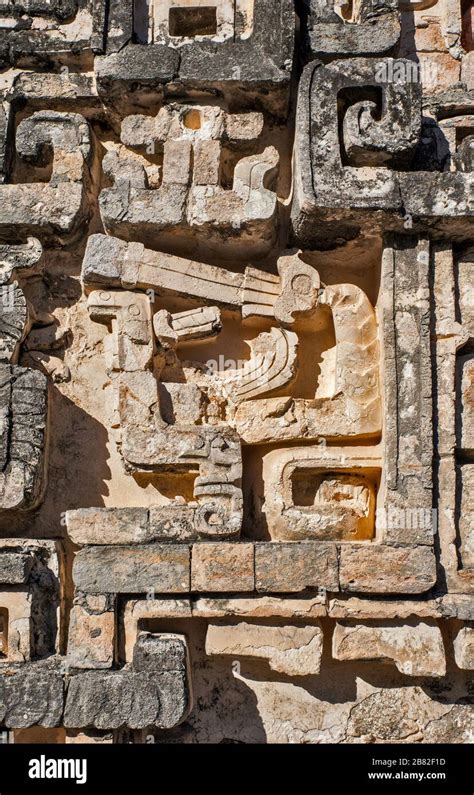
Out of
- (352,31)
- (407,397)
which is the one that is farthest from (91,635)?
(352,31)

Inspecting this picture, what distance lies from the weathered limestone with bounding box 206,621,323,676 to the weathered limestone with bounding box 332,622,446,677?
0.42 feet

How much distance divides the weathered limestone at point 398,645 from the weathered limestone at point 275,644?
0.42 feet

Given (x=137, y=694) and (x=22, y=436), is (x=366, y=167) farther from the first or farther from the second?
(x=137, y=694)

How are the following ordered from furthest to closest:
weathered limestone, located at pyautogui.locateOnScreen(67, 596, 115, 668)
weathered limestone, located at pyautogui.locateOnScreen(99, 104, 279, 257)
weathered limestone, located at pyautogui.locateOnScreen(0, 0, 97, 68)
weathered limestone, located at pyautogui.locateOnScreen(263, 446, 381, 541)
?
weathered limestone, located at pyautogui.locateOnScreen(0, 0, 97, 68) < weathered limestone, located at pyautogui.locateOnScreen(99, 104, 279, 257) < weathered limestone, located at pyautogui.locateOnScreen(263, 446, 381, 541) < weathered limestone, located at pyautogui.locateOnScreen(67, 596, 115, 668)

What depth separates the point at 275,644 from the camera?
180 inches

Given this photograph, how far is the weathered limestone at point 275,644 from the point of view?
4.54 m

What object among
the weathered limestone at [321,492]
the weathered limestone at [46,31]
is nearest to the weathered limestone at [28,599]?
the weathered limestone at [321,492]

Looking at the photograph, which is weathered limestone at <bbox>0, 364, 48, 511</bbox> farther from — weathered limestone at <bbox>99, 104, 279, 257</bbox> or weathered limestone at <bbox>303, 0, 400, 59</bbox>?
weathered limestone at <bbox>303, 0, 400, 59</bbox>

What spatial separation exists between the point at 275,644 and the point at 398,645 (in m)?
0.66

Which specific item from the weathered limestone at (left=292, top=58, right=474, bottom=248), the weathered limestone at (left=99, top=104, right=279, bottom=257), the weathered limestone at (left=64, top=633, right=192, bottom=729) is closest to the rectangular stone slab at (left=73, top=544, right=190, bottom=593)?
the weathered limestone at (left=64, top=633, right=192, bottom=729)

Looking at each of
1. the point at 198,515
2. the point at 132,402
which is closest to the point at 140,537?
the point at 198,515

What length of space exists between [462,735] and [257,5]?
4476mm

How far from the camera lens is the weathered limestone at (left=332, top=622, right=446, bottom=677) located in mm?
4477

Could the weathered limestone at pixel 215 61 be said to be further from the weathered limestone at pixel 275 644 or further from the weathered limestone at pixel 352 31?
the weathered limestone at pixel 275 644
